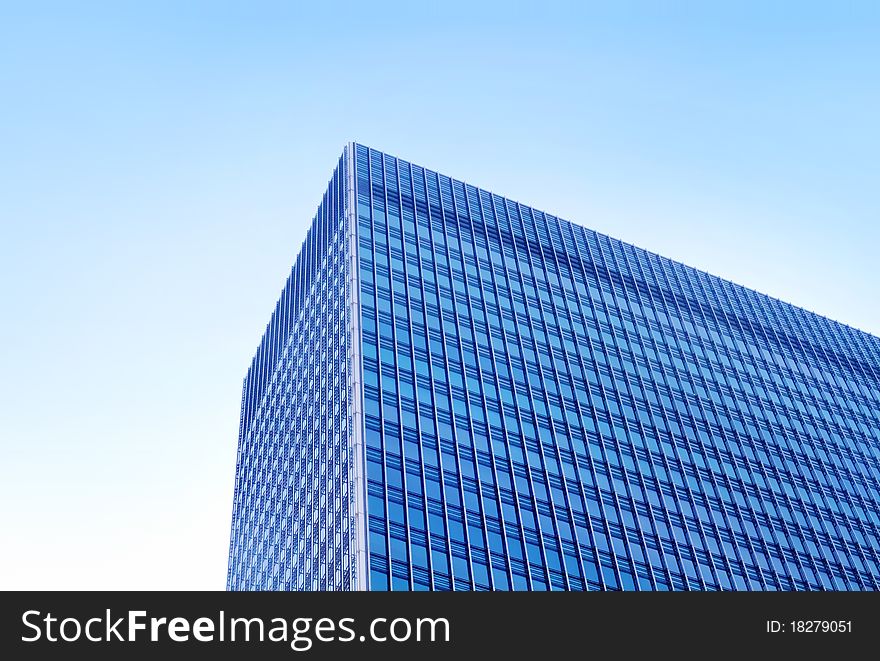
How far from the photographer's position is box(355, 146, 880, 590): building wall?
76625mm

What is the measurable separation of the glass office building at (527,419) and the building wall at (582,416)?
0.25m

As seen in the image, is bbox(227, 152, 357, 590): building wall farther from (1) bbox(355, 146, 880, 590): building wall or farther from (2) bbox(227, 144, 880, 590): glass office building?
(1) bbox(355, 146, 880, 590): building wall

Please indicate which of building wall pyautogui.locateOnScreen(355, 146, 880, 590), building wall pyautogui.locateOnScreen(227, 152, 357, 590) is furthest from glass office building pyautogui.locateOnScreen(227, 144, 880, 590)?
building wall pyautogui.locateOnScreen(227, 152, 357, 590)

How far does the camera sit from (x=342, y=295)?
99.8 metres

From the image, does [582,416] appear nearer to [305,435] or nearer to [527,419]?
[527,419]

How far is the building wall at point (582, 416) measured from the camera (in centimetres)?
7662

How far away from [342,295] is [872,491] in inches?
2259

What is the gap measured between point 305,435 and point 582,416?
25591 mm

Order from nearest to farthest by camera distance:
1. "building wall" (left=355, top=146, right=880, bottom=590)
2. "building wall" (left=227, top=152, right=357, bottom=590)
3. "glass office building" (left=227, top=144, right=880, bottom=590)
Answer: "glass office building" (left=227, top=144, right=880, bottom=590) < "building wall" (left=355, top=146, right=880, bottom=590) < "building wall" (left=227, top=152, right=357, bottom=590)

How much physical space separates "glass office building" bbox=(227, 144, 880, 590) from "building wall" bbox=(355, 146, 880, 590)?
25 centimetres

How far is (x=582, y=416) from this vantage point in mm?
95250
